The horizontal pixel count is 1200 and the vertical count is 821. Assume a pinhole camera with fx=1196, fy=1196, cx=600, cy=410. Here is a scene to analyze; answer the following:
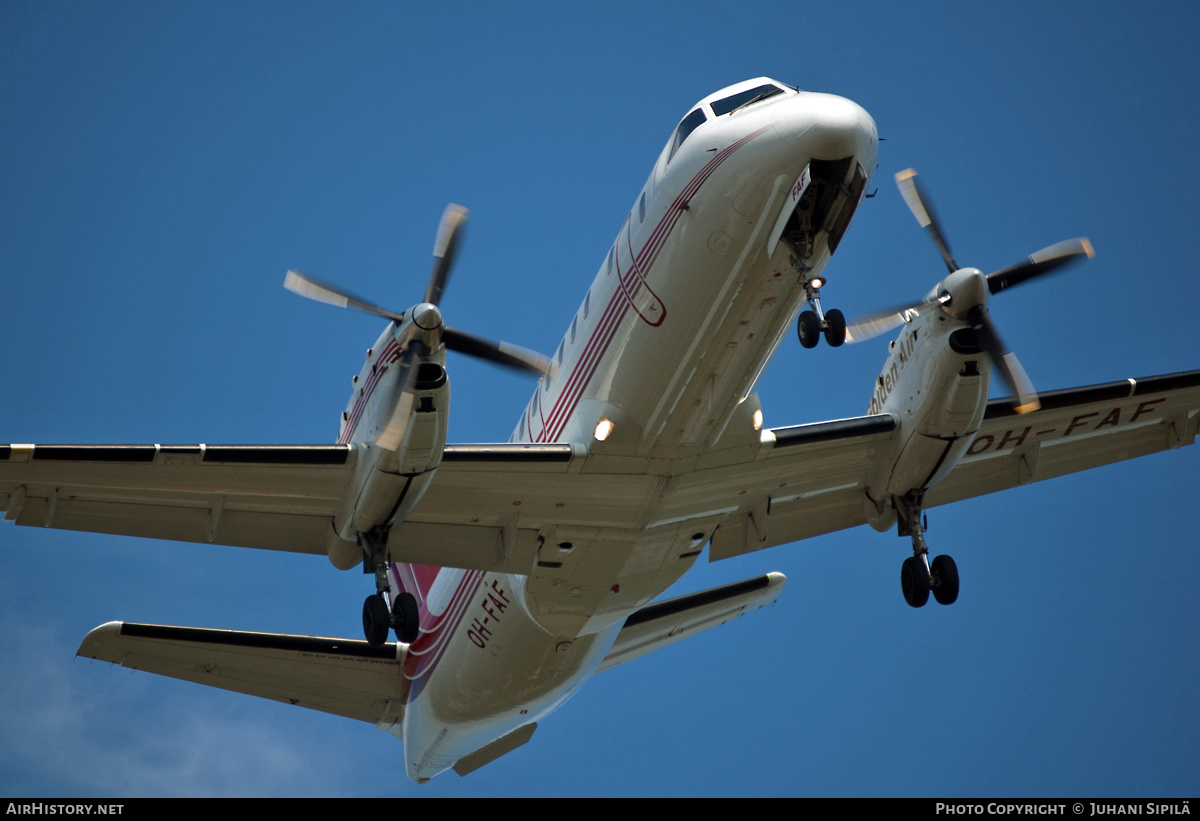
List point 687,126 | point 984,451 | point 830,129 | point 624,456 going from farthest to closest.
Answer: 1. point 984,451
2. point 624,456
3. point 687,126
4. point 830,129

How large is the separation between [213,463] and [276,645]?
14.6 ft

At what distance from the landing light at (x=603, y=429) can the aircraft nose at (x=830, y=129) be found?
12.6 ft

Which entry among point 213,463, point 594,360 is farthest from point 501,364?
point 213,463

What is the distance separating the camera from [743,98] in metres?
13.3

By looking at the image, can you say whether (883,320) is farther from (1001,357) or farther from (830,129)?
(830,129)

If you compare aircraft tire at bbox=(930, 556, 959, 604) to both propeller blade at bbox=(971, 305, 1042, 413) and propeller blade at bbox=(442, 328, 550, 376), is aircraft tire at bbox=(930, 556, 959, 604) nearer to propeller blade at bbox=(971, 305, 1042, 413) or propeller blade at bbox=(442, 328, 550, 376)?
propeller blade at bbox=(971, 305, 1042, 413)

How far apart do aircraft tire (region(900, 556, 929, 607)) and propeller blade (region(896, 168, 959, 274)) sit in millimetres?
4125

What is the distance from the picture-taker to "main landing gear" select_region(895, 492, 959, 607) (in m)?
15.8

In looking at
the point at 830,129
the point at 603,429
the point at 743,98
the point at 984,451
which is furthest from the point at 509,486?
the point at 984,451

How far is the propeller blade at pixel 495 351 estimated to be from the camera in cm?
1444

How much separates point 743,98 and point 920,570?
22.0 ft

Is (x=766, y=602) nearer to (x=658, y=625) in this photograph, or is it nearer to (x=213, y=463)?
(x=658, y=625)

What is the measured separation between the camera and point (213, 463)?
45.2 feet

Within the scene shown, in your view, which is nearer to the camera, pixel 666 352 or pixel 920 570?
pixel 666 352
